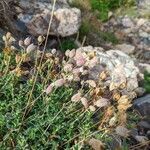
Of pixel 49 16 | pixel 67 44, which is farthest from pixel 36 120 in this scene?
pixel 49 16

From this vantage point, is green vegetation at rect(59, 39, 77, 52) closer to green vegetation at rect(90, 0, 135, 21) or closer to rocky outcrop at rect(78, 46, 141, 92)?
rocky outcrop at rect(78, 46, 141, 92)

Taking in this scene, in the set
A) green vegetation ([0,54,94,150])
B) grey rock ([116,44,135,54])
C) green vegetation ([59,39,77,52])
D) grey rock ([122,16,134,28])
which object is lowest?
grey rock ([122,16,134,28])

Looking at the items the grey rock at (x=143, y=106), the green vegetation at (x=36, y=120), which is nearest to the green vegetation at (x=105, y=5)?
the grey rock at (x=143, y=106)

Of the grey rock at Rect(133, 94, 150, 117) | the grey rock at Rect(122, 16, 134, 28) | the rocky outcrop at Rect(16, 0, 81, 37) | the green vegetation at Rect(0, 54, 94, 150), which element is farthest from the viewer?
the grey rock at Rect(122, 16, 134, 28)

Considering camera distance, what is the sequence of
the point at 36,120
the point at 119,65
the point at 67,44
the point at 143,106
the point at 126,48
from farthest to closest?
the point at 126,48 < the point at 67,44 < the point at 119,65 < the point at 143,106 < the point at 36,120

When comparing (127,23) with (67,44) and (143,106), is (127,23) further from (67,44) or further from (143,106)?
(143,106)

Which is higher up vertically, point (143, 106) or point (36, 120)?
point (36, 120)

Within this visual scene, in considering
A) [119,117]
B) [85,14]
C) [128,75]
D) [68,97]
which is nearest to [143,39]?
[85,14]

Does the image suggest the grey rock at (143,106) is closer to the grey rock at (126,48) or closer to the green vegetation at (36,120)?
the green vegetation at (36,120)

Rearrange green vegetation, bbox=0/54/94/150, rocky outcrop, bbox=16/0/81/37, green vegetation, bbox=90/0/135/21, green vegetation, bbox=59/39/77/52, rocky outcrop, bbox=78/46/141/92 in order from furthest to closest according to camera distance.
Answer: green vegetation, bbox=90/0/135/21 < green vegetation, bbox=59/39/77/52 < rocky outcrop, bbox=16/0/81/37 < rocky outcrop, bbox=78/46/141/92 < green vegetation, bbox=0/54/94/150

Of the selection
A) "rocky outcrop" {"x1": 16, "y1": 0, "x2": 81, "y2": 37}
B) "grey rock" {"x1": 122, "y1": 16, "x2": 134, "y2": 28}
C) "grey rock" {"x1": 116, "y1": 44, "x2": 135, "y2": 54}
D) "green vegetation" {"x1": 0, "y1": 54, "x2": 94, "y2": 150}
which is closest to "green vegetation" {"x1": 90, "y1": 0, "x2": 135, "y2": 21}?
"grey rock" {"x1": 122, "y1": 16, "x2": 134, "y2": 28}

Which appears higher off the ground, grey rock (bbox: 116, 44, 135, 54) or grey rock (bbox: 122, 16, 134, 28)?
grey rock (bbox: 116, 44, 135, 54)
